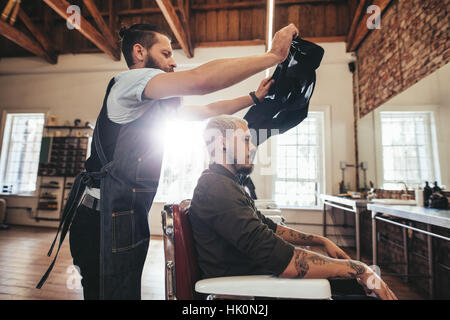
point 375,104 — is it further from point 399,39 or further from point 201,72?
point 201,72

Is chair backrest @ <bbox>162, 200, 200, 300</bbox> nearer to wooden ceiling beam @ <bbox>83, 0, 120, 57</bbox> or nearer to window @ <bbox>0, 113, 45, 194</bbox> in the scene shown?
wooden ceiling beam @ <bbox>83, 0, 120, 57</bbox>

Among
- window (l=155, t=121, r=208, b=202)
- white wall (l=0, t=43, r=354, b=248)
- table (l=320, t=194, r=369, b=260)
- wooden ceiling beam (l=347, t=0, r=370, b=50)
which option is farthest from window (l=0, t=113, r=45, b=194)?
wooden ceiling beam (l=347, t=0, r=370, b=50)

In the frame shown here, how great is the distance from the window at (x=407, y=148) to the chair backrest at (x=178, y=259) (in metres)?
2.91

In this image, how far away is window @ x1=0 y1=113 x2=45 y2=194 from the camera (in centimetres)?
624

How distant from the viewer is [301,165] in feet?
17.4

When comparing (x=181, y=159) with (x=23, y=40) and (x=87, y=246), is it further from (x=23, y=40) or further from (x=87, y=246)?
(x=87, y=246)

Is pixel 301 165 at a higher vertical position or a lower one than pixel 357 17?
lower

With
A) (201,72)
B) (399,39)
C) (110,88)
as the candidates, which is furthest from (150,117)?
(399,39)

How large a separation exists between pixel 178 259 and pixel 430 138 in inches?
121

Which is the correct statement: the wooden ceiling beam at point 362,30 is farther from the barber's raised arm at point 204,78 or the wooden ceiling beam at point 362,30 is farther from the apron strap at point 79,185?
the apron strap at point 79,185

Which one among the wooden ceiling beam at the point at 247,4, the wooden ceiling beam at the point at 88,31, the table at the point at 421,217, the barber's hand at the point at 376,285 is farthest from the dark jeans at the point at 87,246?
the wooden ceiling beam at the point at 247,4

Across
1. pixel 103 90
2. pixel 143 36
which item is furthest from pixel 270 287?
pixel 103 90

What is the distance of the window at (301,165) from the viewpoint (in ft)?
17.1
